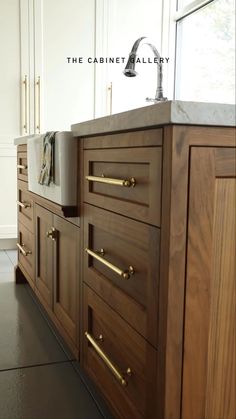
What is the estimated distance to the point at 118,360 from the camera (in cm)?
107

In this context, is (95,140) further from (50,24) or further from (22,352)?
(50,24)

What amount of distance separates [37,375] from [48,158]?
2.41 ft

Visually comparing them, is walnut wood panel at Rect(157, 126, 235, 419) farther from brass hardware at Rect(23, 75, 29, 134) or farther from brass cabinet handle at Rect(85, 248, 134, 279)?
brass hardware at Rect(23, 75, 29, 134)

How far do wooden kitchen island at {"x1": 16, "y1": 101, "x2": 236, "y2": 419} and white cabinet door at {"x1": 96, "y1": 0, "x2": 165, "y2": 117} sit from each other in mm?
2477

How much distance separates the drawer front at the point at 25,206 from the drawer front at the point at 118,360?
3.04 ft

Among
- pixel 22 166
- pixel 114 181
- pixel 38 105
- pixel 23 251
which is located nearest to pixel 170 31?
pixel 38 105

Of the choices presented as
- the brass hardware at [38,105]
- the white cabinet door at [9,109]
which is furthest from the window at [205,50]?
the white cabinet door at [9,109]

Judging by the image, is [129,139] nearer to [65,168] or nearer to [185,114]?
[185,114]

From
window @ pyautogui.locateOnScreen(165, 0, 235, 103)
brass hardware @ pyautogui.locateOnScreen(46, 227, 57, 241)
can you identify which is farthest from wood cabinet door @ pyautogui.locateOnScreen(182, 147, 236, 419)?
window @ pyautogui.locateOnScreen(165, 0, 235, 103)

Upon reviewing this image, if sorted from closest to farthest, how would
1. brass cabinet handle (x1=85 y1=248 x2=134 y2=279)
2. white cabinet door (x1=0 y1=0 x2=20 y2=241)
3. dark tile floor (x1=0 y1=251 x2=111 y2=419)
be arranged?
brass cabinet handle (x1=85 y1=248 x2=134 y2=279) → dark tile floor (x1=0 y1=251 x2=111 y2=419) → white cabinet door (x1=0 y1=0 x2=20 y2=241)

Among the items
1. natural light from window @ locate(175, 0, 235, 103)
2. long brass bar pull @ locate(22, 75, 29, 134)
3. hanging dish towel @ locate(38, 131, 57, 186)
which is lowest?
hanging dish towel @ locate(38, 131, 57, 186)

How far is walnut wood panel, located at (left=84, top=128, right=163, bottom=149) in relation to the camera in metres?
0.83

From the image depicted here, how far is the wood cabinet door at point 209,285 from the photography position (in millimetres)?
803

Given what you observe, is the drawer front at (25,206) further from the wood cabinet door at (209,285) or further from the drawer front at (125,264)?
the wood cabinet door at (209,285)
